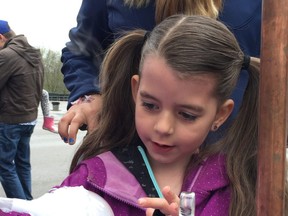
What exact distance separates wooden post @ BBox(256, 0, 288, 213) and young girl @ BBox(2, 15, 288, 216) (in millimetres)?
429

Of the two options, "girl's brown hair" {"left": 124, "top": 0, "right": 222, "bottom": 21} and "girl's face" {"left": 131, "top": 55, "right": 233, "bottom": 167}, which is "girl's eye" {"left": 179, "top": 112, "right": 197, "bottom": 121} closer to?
"girl's face" {"left": 131, "top": 55, "right": 233, "bottom": 167}

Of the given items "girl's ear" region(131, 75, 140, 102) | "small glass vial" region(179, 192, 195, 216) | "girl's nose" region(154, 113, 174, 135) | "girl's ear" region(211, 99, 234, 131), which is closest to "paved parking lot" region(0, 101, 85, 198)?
"girl's ear" region(131, 75, 140, 102)

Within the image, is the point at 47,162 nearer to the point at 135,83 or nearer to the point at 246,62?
the point at 135,83

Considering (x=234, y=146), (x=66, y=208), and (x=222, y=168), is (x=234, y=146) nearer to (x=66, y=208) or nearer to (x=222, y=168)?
(x=222, y=168)

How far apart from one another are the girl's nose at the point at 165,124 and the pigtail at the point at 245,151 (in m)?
0.26

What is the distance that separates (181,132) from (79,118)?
429 mm

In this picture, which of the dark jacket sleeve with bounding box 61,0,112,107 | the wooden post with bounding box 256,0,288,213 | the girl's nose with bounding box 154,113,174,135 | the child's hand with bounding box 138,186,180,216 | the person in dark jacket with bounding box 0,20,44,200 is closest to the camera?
the wooden post with bounding box 256,0,288,213

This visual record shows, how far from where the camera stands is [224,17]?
1.64 m

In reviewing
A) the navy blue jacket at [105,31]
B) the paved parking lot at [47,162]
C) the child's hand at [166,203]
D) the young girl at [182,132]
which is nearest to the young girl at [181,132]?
the young girl at [182,132]

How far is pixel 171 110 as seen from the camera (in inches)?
51.9

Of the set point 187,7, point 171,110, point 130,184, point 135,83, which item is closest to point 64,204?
point 130,184

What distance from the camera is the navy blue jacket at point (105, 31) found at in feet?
5.37

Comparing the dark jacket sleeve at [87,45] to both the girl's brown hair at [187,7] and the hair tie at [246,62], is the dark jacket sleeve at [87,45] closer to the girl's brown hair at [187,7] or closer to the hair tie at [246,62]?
the girl's brown hair at [187,7]

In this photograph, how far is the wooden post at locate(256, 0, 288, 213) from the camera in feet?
2.91
